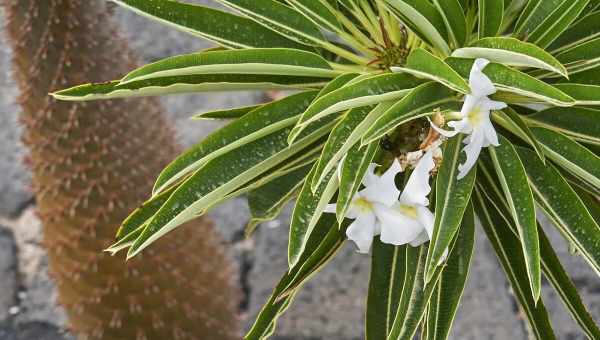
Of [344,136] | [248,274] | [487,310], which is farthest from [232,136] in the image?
[248,274]

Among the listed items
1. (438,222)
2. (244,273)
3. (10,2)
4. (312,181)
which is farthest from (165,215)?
(244,273)

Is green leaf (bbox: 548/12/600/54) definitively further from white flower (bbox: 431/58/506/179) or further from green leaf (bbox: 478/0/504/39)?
white flower (bbox: 431/58/506/179)

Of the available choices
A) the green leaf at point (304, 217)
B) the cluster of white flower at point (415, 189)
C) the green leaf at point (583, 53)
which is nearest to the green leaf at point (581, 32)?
the green leaf at point (583, 53)

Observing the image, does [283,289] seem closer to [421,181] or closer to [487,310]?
[421,181]

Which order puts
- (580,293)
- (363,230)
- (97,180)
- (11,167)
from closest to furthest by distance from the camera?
(363,230), (97,180), (580,293), (11,167)

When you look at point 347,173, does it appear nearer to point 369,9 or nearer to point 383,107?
point 383,107

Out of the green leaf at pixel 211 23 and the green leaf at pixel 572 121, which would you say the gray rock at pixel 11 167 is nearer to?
the green leaf at pixel 211 23
